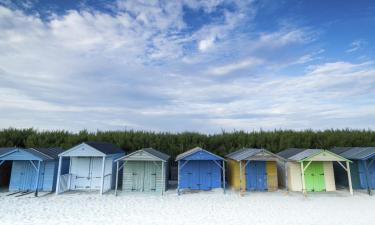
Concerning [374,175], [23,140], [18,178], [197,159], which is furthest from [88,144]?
[374,175]

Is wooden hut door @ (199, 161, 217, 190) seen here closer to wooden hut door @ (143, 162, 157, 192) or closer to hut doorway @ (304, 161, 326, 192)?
wooden hut door @ (143, 162, 157, 192)

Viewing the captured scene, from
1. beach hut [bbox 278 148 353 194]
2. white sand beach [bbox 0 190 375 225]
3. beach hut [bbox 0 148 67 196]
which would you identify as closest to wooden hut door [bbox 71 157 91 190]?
white sand beach [bbox 0 190 375 225]

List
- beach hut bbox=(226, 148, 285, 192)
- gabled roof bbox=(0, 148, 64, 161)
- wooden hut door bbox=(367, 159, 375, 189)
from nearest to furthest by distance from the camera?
gabled roof bbox=(0, 148, 64, 161) → beach hut bbox=(226, 148, 285, 192) → wooden hut door bbox=(367, 159, 375, 189)

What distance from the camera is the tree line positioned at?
67.8ft

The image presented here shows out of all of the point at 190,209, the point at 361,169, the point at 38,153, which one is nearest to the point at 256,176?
the point at 190,209

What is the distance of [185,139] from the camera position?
2150 cm

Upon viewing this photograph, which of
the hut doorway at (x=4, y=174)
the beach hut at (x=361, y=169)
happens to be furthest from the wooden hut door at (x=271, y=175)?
the hut doorway at (x=4, y=174)

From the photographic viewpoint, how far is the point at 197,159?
14.5 meters

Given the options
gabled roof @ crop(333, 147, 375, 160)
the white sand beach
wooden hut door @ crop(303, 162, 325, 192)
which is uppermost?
gabled roof @ crop(333, 147, 375, 160)

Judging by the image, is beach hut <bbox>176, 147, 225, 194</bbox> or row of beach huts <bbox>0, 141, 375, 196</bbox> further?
beach hut <bbox>176, 147, 225, 194</bbox>

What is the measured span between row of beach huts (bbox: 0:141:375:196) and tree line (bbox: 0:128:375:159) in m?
5.19

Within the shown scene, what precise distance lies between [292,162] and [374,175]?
6098mm

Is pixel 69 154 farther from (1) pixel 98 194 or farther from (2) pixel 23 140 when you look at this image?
(2) pixel 23 140

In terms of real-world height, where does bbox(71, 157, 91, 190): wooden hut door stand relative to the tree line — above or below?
below
